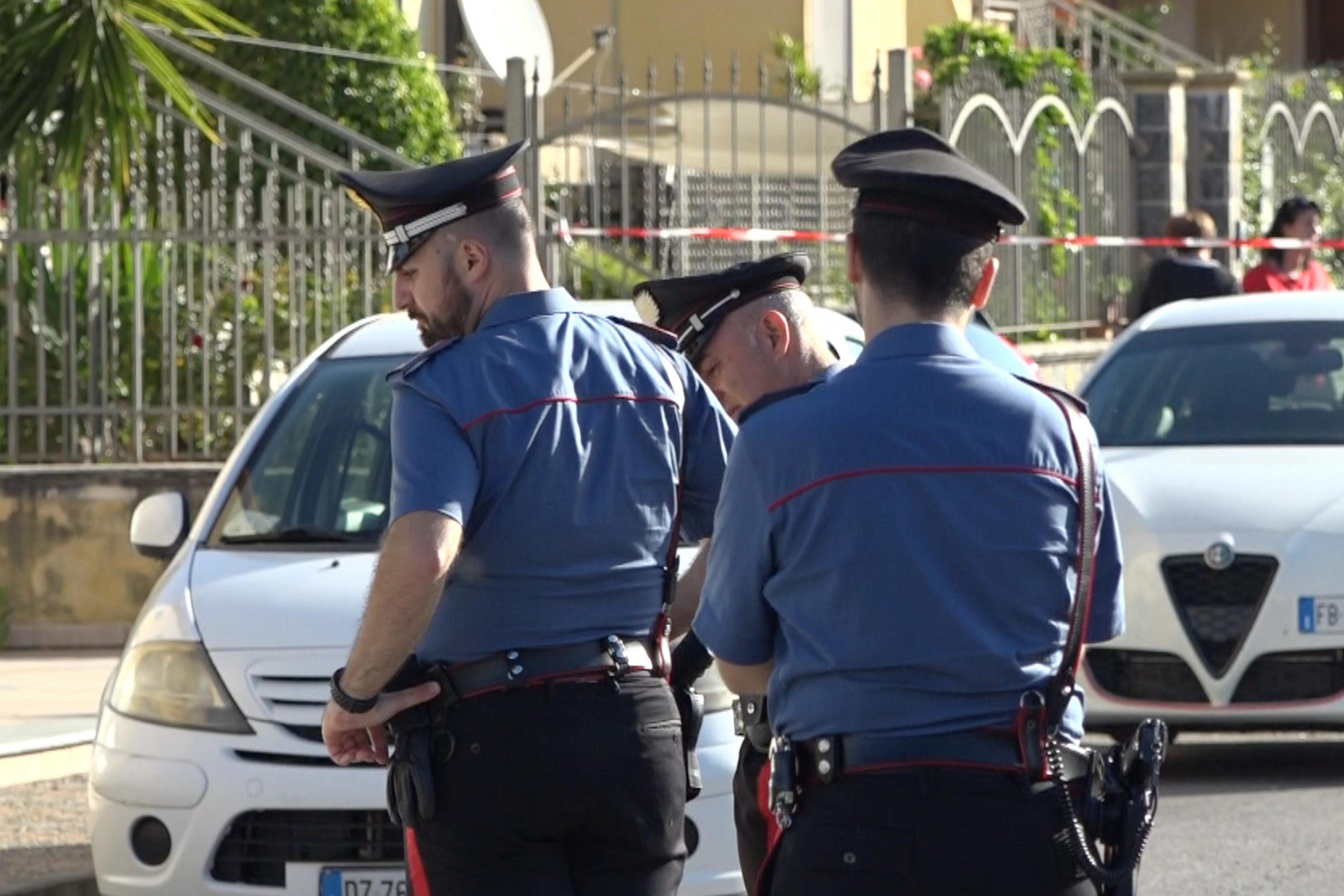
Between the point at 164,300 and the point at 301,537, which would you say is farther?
the point at 164,300

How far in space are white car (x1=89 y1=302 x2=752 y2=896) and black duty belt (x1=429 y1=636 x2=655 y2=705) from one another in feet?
5.74

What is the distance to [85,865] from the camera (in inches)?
281

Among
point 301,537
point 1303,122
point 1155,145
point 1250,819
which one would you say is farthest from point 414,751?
point 1303,122

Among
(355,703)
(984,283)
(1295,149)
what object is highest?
(984,283)

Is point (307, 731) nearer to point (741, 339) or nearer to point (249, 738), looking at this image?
point (249, 738)

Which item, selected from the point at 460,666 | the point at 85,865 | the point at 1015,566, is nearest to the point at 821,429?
the point at 1015,566

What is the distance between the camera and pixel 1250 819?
7.93 metres

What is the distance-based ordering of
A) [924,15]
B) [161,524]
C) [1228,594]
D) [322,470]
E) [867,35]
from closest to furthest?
[161,524] → [322,470] → [1228,594] → [867,35] → [924,15]

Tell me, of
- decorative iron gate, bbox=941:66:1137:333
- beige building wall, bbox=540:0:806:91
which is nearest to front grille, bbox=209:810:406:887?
decorative iron gate, bbox=941:66:1137:333

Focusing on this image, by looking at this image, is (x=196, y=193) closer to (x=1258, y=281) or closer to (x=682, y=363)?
(x=1258, y=281)

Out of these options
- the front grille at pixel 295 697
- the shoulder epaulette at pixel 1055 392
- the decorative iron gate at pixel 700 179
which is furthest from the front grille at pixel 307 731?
the decorative iron gate at pixel 700 179

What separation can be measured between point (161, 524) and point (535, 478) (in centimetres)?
302

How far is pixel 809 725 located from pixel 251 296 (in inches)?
358

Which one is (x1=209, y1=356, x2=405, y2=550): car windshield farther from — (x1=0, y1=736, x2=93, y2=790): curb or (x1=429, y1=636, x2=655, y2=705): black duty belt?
(x1=429, y1=636, x2=655, y2=705): black duty belt
